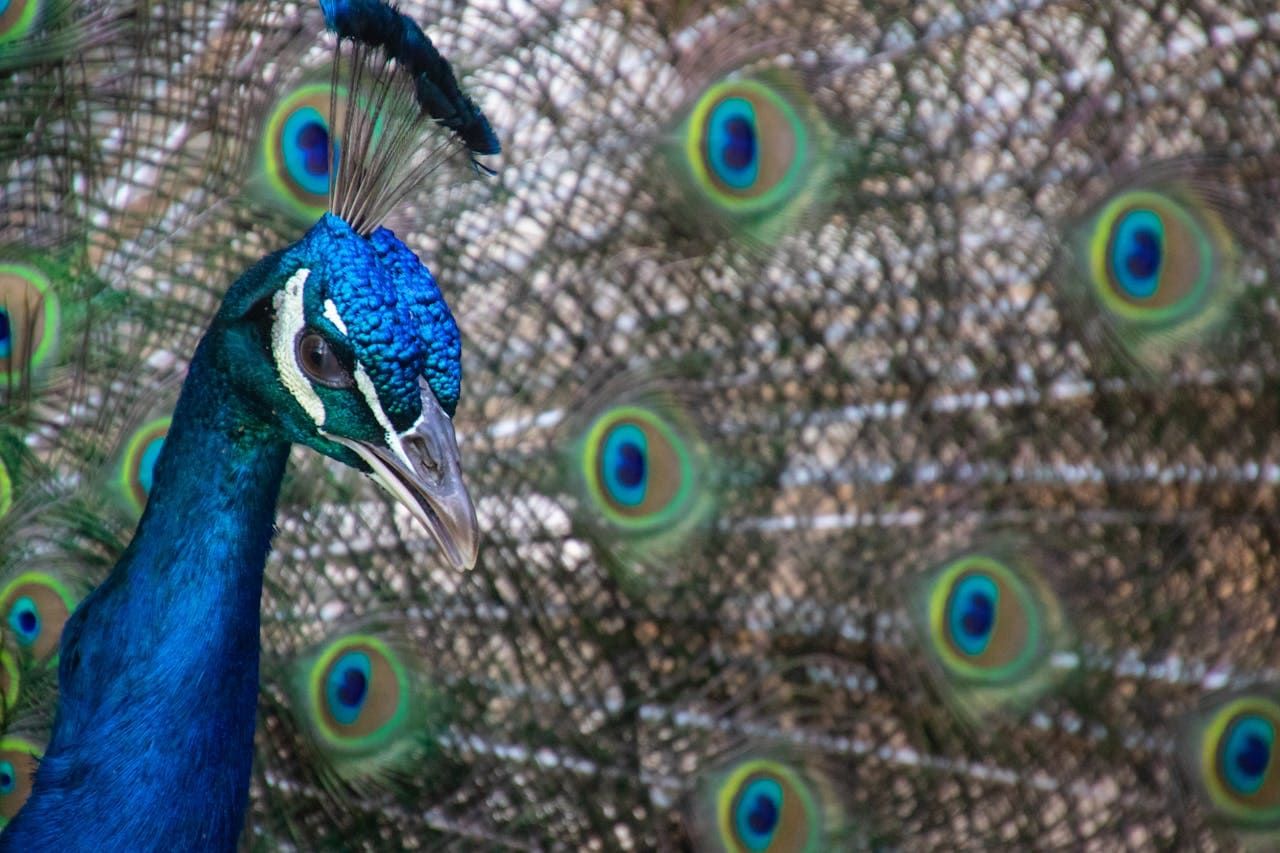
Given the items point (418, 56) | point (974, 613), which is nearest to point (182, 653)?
point (418, 56)

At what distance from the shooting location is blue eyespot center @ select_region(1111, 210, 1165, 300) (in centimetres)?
146

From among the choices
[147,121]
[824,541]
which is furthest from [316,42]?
[824,541]

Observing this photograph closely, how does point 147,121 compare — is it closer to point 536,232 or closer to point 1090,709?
point 536,232

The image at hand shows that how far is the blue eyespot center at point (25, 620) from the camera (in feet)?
4.29

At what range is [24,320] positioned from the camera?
1.30m

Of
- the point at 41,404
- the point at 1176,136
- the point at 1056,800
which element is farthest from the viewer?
the point at 1056,800

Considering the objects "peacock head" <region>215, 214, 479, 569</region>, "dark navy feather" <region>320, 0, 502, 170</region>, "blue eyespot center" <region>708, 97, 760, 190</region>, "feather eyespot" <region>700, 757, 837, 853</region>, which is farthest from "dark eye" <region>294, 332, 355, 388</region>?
"feather eyespot" <region>700, 757, 837, 853</region>

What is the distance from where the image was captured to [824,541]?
1.53 m

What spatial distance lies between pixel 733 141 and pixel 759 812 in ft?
2.48

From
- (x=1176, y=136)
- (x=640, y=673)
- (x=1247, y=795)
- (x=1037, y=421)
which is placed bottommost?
(x=1247, y=795)

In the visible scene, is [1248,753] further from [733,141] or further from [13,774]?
[13,774]

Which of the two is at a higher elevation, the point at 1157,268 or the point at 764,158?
the point at 764,158

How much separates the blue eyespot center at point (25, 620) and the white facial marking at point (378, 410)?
669 mm

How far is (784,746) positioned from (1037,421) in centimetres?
47
